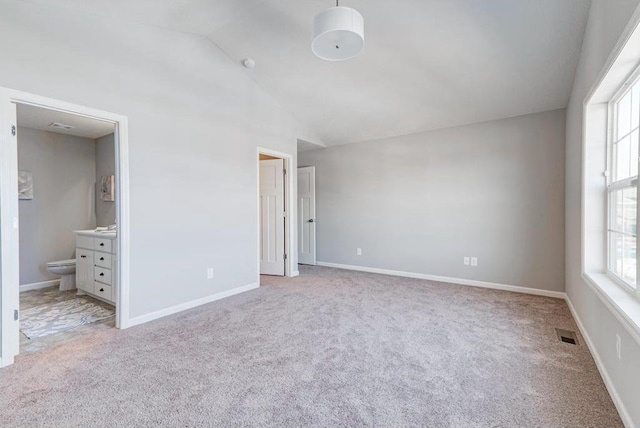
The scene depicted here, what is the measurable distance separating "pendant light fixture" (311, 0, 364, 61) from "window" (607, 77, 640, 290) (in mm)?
1802

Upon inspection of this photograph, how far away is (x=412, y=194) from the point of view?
15.8 ft

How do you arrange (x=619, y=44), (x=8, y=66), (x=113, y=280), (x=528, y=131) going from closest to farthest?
(x=619, y=44)
(x=8, y=66)
(x=113, y=280)
(x=528, y=131)

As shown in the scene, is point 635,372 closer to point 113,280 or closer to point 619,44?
point 619,44

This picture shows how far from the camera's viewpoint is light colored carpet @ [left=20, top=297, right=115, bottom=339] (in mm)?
2783

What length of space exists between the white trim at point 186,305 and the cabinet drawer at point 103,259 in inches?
34.0

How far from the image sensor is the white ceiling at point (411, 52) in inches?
102

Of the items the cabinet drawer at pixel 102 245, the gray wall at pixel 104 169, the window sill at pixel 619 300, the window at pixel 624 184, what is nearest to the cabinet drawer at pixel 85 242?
the cabinet drawer at pixel 102 245

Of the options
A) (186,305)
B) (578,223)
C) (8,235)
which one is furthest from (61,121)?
(578,223)

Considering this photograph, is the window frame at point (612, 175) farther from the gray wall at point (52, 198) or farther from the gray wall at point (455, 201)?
the gray wall at point (52, 198)

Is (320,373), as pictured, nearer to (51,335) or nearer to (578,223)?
(51,335)

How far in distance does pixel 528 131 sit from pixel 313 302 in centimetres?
351

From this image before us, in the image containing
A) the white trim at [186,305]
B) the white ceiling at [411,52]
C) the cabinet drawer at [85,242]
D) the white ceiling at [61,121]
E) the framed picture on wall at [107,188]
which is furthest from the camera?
the framed picture on wall at [107,188]

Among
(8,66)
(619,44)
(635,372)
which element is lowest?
(635,372)

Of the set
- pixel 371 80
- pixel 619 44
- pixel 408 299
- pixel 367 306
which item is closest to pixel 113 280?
pixel 367 306
